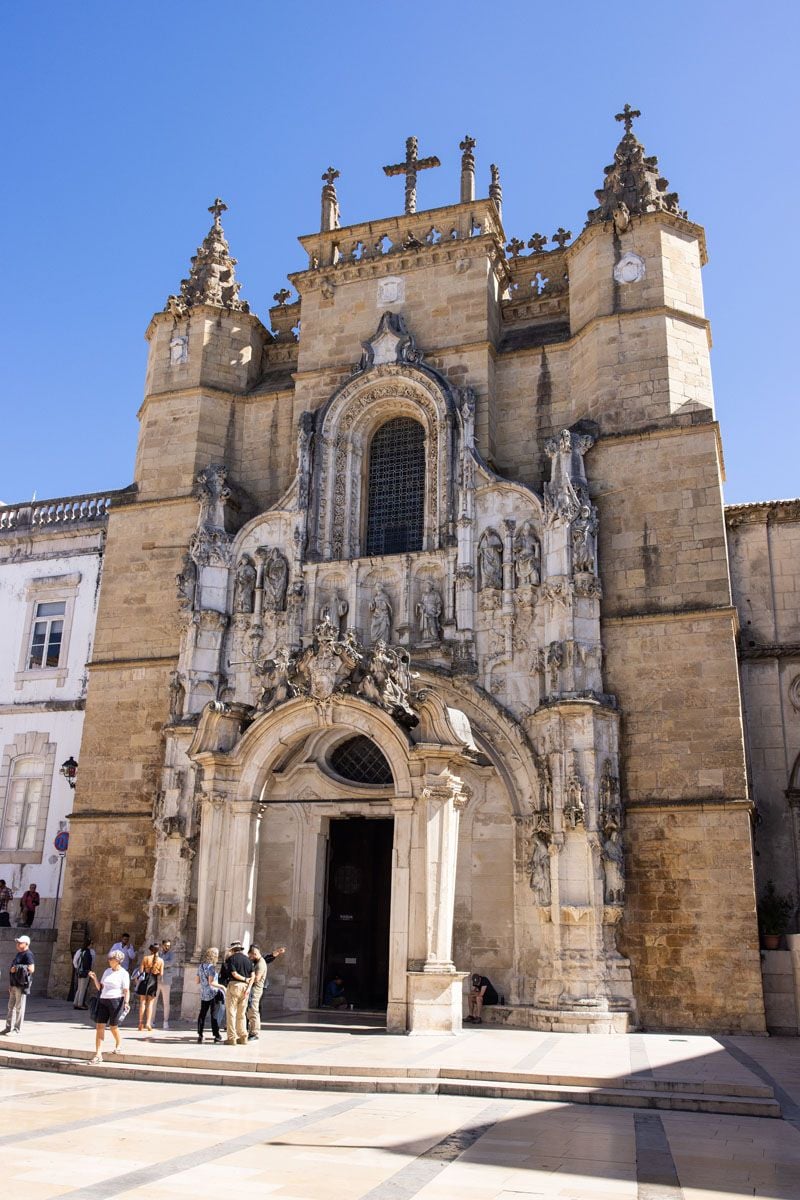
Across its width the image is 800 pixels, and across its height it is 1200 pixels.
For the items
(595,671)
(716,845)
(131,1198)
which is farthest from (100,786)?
(131,1198)

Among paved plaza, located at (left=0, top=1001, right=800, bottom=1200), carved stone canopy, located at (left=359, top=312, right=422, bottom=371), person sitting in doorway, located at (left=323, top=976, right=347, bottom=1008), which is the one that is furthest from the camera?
carved stone canopy, located at (left=359, top=312, right=422, bottom=371)

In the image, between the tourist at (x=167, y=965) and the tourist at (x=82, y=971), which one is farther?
the tourist at (x=82, y=971)

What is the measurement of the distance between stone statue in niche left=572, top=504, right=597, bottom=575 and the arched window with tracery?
3543mm

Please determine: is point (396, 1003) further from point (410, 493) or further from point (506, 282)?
point (506, 282)

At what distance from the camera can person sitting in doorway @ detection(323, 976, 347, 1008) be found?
18531 millimetres

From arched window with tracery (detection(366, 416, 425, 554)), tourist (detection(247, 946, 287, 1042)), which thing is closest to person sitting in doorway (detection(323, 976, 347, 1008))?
tourist (detection(247, 946, 287, 1042))

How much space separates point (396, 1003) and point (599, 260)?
1436 centimetres

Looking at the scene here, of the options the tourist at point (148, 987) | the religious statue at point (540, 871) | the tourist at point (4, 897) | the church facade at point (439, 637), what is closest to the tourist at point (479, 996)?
the church facade at point (439, 637)

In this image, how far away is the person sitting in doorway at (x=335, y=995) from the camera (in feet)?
60.8

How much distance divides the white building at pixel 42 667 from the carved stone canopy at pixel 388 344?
750 cm

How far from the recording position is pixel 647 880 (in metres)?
17.2

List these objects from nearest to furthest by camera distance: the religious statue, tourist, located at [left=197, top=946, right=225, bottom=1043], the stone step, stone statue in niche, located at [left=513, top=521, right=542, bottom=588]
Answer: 1. the stone step
2. tourist, located at [left=197, top=946, right=225, bottom=1043]
3. the religious statue
4. stone statue in niche, located at [left=513, top=521, right=542, bottom=588]

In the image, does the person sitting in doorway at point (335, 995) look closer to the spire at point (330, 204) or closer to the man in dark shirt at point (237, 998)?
the man in dark shirt at point (237, 998)

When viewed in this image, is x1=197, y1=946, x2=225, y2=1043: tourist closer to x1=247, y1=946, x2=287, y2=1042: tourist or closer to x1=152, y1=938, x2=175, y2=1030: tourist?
x1=247, y1=946, x2=287, y2=1042: tourist
